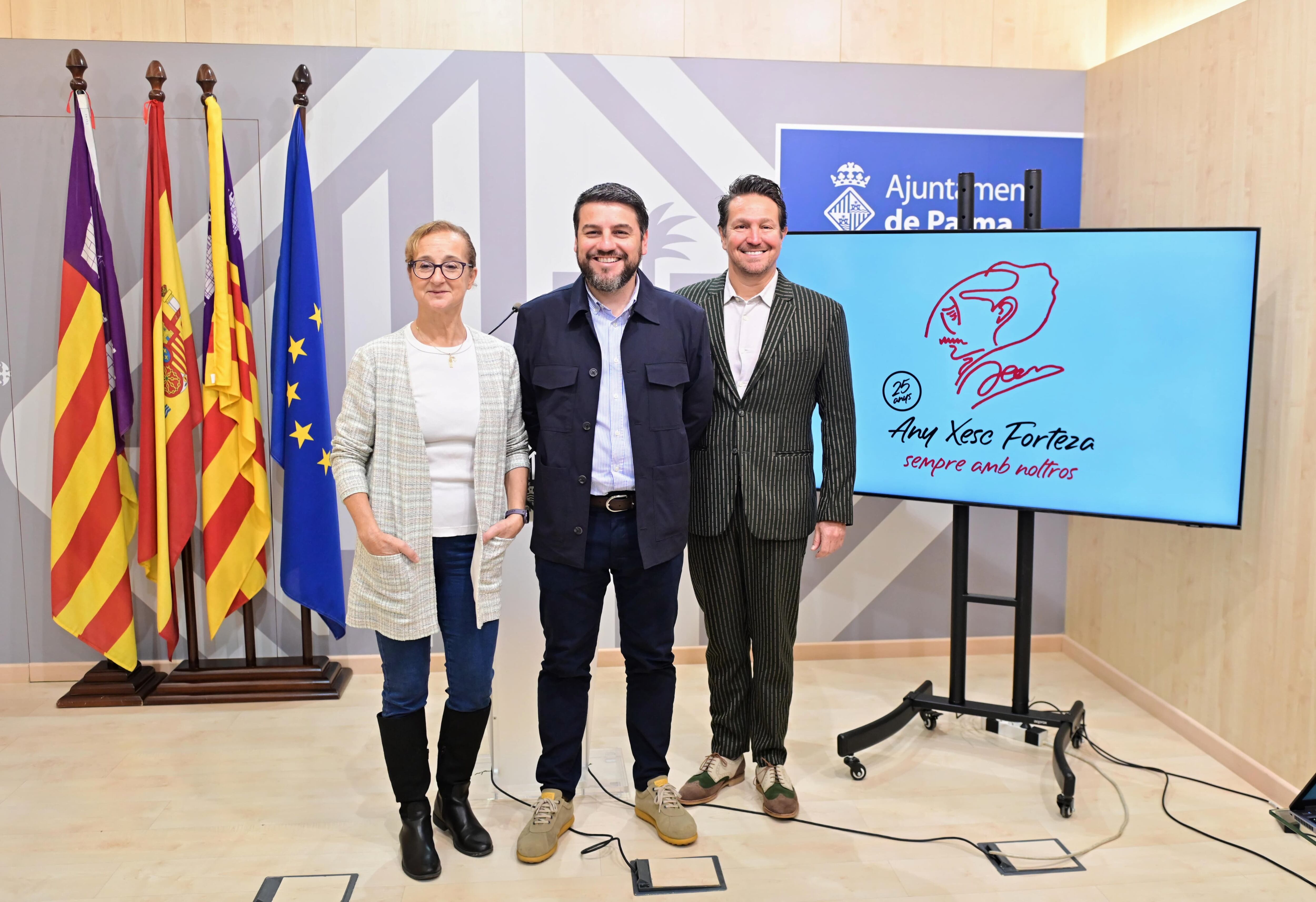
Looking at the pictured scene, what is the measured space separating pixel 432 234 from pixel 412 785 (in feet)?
4.28

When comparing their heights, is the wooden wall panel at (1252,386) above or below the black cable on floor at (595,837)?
above

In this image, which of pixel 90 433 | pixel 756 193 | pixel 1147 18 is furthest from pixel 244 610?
pixel 1147 18

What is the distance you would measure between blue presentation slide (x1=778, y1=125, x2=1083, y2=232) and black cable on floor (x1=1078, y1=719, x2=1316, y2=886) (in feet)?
6.19

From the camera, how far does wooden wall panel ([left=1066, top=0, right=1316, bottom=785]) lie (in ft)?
8.44

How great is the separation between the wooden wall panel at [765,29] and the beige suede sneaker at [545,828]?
2647mm

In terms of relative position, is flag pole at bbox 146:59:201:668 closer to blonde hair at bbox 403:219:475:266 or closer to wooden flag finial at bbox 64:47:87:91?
wooden flag finial at bbox 64:47:87:91

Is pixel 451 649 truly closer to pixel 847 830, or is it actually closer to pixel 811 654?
pixel 847 830

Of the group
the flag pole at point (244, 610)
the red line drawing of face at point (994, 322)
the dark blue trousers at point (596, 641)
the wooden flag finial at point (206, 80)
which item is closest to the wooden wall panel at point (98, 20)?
the flag pole at point (244, 610)

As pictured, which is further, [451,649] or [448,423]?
[451,649]

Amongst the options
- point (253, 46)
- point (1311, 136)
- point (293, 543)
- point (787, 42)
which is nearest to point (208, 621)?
point (293, 543)

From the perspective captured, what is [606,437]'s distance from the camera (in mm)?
2229

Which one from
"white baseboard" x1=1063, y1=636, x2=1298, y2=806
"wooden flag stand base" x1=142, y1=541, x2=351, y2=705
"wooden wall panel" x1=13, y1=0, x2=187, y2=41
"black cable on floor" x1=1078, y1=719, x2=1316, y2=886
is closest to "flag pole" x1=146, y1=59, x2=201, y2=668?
"wooden flag stand base" x1=142, y1=541, x2=351, y2=705

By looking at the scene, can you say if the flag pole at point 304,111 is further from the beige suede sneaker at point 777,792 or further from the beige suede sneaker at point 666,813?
the beige suede sneaker at point 777,792

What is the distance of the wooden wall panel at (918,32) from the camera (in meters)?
3.58
